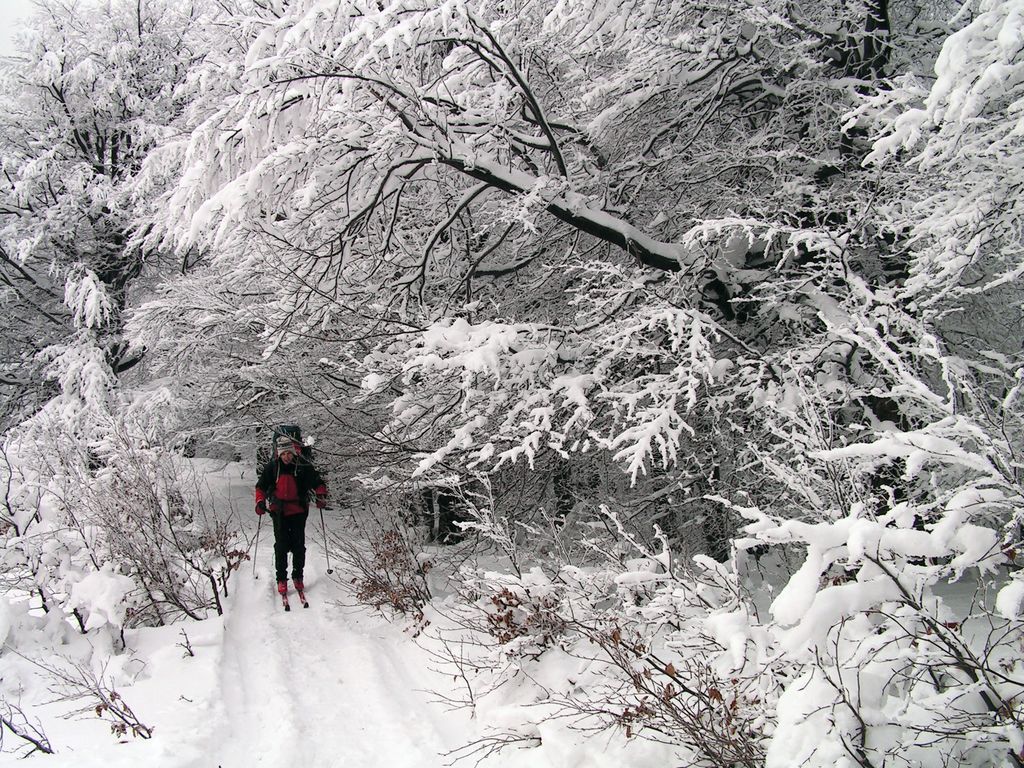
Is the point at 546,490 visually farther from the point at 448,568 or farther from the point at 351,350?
the point at 351,350

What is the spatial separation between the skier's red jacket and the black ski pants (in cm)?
7

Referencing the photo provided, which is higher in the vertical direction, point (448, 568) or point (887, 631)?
point (887, 631)

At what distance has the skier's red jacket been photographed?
596cm

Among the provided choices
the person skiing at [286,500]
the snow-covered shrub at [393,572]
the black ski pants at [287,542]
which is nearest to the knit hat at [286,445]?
the person skiing at [286,500]

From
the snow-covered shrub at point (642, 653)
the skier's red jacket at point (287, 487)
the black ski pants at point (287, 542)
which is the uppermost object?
the skier's red jacket at point (287, 487)

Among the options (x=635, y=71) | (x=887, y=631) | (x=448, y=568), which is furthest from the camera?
(x=448, y=568)

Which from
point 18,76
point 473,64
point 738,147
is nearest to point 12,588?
point 473,64

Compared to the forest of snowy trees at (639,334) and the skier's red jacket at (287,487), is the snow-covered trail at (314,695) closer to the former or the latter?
the forest of snowy trees at (639,334)

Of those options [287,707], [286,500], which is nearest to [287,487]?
[286,500]

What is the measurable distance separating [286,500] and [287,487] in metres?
0.12

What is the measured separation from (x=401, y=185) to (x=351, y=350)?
215cm

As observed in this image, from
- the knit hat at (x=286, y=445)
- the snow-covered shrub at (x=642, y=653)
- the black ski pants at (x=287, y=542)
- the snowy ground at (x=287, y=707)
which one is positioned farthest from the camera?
the knit hat at (x=286, y=445)

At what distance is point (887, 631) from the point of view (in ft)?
6.46

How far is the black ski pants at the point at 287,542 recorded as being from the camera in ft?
19.2
